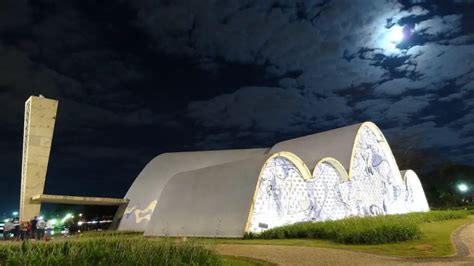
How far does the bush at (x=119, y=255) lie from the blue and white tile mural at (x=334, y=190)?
727 cm

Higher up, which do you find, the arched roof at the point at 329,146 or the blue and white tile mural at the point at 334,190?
the arched roof at the point at 329,146

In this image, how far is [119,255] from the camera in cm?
730

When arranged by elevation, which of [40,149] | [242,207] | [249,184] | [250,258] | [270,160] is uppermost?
[40,149]

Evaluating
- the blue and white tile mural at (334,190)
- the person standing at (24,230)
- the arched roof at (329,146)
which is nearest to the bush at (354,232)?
the blue and white tile mural at (334,190)

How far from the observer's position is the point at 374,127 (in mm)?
Result: 22359

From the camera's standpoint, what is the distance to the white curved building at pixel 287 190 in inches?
612

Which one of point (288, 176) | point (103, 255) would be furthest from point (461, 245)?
point (103, 255)

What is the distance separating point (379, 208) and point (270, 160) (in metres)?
9.19

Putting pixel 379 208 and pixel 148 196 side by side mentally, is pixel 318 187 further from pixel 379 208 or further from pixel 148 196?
pixel 148 196

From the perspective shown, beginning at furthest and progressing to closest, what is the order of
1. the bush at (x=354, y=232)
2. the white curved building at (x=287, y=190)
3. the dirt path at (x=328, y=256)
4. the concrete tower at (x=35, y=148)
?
1. the concrete tower at (x=35, y=148)
2. the white curved building at (x=287, y=190)
3. the bush at (x=354, y=232)
4. the dirt path at (x=328, y=256)

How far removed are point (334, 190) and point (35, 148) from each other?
55.9 ft

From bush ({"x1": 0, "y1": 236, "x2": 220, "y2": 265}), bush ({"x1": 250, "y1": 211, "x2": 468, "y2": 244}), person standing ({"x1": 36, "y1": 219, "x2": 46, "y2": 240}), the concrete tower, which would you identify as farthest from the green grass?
the concrete tower

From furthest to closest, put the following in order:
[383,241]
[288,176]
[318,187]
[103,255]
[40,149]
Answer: [40,149], [318,187], [288,176], [383,241], [103,255]

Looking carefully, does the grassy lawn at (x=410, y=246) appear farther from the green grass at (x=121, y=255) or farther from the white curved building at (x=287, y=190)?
the green grass at (x=121, y=255)
